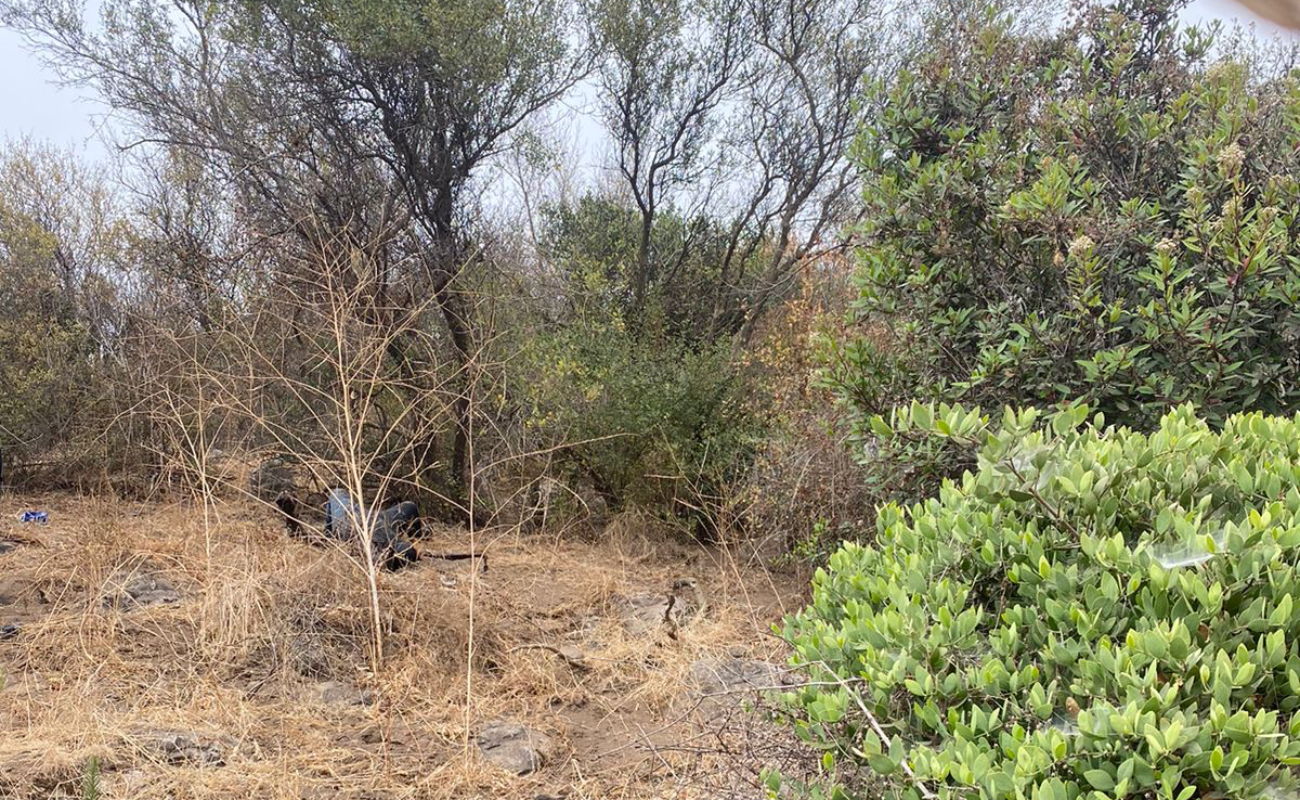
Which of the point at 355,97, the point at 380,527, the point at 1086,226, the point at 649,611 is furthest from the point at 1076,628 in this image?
the point at 355,97

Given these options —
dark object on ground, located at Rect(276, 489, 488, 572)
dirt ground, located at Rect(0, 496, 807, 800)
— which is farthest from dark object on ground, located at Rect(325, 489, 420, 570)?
dirt ground, located at Rect(0, 496, 807, 800)

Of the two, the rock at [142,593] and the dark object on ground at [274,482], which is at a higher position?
the dark object on ground at [274,482]

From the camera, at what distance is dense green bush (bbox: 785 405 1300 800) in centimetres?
115

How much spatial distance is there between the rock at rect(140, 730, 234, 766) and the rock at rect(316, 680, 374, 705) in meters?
0.57

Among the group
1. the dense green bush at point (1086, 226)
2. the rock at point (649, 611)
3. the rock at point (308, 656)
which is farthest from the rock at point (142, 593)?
the dense green bush at point (1086, 226)

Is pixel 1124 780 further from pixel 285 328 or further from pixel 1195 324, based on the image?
pixel 285 328

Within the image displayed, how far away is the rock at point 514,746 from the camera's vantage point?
11.0ft

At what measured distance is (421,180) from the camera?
25.3 ft

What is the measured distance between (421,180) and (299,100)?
1164 millimetres

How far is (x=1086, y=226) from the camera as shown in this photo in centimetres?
296

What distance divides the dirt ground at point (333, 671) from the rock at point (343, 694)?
0.5 inches

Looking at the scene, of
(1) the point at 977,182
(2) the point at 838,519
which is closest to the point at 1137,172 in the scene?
(1) the point at 977,182

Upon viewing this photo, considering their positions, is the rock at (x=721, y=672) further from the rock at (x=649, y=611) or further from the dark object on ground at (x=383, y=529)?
the dark object on ground at (x=383, y=529)

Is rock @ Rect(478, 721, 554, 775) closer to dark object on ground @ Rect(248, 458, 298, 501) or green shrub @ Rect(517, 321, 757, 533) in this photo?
dark object on ground @ Rect(248, 458, 298, 501)
